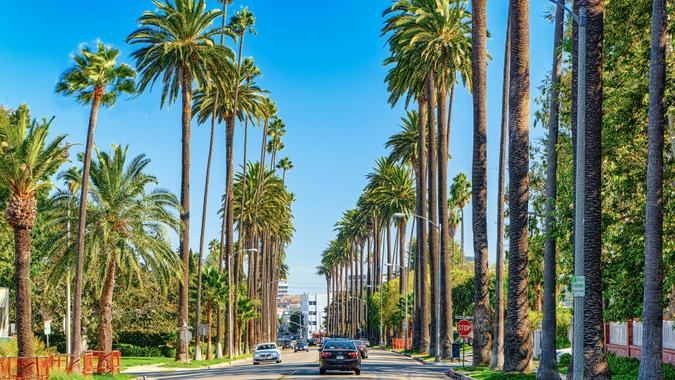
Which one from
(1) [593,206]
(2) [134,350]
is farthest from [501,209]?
(2) [134,350]

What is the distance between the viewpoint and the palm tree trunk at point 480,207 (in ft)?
140

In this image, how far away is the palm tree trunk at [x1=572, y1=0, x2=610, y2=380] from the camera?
2272 cm

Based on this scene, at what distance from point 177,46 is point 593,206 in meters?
37.3

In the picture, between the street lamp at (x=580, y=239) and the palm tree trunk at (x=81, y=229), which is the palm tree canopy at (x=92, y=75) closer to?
the palm tree trunk at (x=81, y=229)

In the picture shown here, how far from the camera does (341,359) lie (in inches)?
1524

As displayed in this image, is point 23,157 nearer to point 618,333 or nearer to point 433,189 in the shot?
point 618,333

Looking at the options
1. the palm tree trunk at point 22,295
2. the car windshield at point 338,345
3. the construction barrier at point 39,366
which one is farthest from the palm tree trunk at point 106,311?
the palm tree trunk at point 22,295

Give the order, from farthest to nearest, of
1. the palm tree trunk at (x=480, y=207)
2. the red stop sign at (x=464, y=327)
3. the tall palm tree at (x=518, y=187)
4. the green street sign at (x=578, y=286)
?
the red stop sign at (x=464, y=327)
the palm tree trunk at (x=480, y=207)
the tall palm tree at (x=518, y=187)
the green street sign at (x=578, y=286)

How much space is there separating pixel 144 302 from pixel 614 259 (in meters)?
59.1

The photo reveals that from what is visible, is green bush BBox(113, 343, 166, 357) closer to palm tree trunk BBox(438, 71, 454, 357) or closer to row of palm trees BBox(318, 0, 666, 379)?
row of palm trees BBox(318, 0, 666, 379)

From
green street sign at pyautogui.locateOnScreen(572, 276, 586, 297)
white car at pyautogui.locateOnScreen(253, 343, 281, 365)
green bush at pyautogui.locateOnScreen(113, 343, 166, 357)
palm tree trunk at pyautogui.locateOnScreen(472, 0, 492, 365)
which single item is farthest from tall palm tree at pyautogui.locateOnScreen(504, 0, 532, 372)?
green bush at pyautogui.locateOnScreen(113, 343, 166, 357)

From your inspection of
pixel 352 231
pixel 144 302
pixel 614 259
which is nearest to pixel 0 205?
pixel 144 302

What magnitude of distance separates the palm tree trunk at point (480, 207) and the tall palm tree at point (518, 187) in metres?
8.84

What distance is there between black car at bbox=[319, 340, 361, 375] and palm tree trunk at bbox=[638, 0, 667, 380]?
64.0 feet
